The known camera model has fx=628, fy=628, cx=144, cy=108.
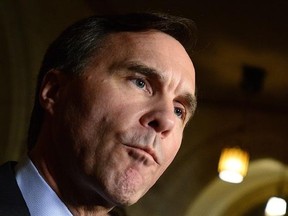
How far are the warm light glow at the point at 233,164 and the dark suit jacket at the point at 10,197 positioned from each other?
106 inches

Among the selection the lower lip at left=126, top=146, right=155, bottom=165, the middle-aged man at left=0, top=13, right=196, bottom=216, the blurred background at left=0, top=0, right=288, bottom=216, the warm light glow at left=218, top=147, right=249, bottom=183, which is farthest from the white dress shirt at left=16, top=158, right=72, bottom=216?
the warm light glow at left=218, top=147, right=249, bottom=183

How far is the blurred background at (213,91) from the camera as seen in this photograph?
103 inches

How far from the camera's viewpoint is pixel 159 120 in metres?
0.77

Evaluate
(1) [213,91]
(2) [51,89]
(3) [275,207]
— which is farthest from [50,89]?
(3) [275,207]

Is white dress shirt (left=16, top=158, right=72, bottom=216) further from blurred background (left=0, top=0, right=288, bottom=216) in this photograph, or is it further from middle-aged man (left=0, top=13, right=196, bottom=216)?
blurred background (left=0, top=0, right=288, bottom=216)

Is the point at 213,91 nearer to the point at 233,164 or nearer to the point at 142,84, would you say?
the point at 233,164

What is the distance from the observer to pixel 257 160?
351cm

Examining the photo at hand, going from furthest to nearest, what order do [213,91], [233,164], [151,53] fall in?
[233,164] → [213,91] → [151,53]

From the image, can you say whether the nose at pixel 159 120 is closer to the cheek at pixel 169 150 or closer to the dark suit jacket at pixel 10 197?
the cheek at pixel 169 150

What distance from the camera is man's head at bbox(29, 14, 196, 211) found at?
2.50 ft

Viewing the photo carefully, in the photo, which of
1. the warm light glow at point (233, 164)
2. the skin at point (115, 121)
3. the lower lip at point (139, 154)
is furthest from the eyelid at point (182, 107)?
the warm light glow at point (233, 164)

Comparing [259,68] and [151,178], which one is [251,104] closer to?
[259,68]

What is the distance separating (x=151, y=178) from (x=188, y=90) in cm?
14

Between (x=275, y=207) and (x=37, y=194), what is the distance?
296 cm
